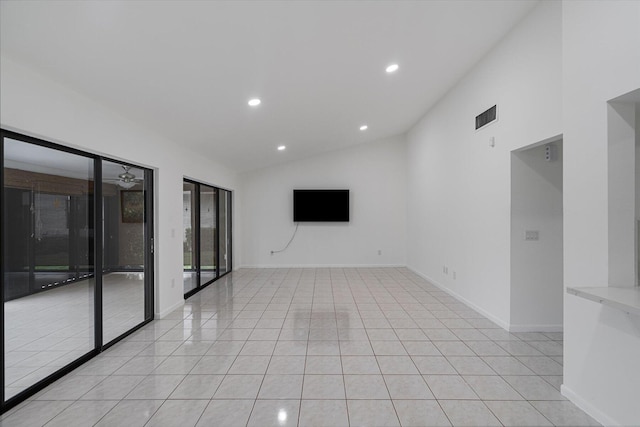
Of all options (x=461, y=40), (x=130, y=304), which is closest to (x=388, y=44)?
(x=461, y=40)

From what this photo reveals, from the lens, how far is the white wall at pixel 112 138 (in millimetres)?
2293

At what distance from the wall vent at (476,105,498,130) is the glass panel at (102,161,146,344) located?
4.64 m

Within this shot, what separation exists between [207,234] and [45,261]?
12.8 ft

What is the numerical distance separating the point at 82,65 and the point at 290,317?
142 inches

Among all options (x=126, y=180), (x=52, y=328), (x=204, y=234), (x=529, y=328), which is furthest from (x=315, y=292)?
(x=52, y=328)

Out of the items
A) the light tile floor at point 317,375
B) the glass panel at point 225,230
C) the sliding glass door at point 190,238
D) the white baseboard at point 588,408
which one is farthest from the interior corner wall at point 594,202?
the glass panel at point 225,230

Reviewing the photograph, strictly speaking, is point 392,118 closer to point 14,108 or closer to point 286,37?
point 286,37

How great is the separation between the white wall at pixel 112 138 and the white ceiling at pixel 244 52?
0.13 meters

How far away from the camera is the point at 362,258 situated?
28.5ft

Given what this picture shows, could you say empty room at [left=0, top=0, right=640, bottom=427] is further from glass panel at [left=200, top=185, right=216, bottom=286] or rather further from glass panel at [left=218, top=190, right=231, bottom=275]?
glass panel at [left=218, top=190, right=231, bottom=275]

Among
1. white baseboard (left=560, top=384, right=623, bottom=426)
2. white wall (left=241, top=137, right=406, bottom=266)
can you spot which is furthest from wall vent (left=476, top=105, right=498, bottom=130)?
white wall (left=241, top=137, right=406, bottom=266)

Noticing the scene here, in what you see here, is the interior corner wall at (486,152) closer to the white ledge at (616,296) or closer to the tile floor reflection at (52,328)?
the white ledge at (616,296)

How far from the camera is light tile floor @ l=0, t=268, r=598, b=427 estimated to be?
7.44 feet

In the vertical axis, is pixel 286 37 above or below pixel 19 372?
above
